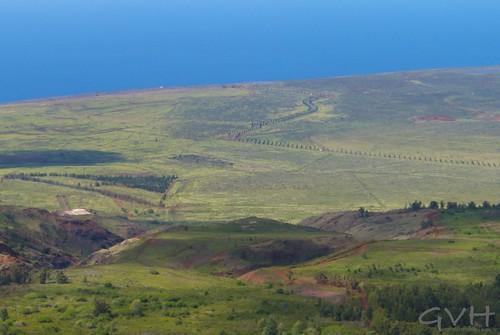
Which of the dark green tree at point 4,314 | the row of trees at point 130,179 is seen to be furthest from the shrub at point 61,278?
the row of trees at point 130,179

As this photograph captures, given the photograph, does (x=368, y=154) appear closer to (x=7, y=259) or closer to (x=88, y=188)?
(x=88, y=188)

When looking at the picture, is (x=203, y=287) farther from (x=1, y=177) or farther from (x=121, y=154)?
(x=121, y=154)

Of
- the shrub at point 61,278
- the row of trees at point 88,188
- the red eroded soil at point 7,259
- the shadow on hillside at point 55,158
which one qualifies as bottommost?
the shrub at point 61,278

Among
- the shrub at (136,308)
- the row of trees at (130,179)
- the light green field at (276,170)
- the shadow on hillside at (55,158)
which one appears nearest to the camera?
the shrub at (136,308)

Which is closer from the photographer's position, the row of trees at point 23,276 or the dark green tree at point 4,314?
the dark green tree at point 4,314

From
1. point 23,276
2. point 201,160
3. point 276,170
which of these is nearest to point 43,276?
point 23,276

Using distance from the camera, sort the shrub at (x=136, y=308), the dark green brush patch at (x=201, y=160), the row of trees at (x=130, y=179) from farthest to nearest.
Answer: the dark green brush patch at (x=201, y=160) → the row of trees at (x=130, y=179) → the shrub at (x=136, y=308)

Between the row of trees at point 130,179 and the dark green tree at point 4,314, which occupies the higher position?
the row of trees at point 130,179

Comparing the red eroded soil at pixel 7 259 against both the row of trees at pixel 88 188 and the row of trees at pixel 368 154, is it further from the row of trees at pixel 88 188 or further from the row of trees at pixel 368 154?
the row of trees at pixel 368 154

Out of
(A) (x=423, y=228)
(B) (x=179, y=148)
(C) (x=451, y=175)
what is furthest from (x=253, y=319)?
(B) (x=179, y=148)
